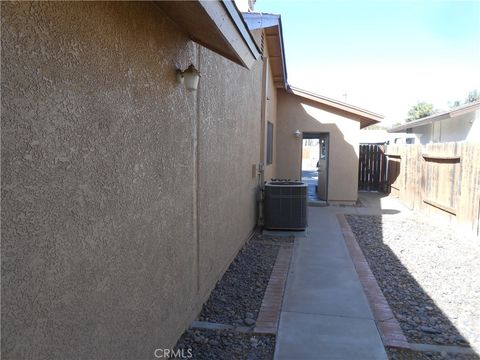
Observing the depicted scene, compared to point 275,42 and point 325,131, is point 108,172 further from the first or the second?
point 325,131

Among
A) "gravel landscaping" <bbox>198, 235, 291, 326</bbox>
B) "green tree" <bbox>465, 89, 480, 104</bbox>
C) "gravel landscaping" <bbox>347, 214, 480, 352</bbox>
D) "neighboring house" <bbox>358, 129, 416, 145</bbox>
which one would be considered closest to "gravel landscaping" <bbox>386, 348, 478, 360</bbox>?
"gravel landscaping" <bbox>347, 214, 480, 352</bbox>

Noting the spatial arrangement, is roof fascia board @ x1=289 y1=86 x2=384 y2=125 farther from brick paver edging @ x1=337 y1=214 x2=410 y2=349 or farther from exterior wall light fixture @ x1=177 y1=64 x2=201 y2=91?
exterior wall light fixture @ x1=177 y1=64 x2=201 y2=91

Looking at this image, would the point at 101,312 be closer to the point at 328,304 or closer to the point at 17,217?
the point at 17,217

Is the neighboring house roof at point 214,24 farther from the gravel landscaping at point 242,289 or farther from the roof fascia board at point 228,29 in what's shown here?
the gravel landscaping at point 242,289

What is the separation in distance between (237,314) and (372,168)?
14.0 metres

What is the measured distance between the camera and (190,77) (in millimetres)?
3480

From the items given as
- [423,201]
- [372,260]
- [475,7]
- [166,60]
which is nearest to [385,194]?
[423,201]

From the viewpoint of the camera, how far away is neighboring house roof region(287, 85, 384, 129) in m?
12.1

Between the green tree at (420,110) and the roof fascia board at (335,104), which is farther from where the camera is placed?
the green tree at (420,110)

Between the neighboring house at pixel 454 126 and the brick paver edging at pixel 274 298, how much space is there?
9.03 meters

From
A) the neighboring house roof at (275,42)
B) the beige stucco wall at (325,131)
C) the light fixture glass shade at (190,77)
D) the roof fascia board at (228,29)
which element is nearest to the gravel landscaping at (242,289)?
the light fixture glass shade at (190,77)

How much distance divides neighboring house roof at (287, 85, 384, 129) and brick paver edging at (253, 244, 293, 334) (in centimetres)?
673

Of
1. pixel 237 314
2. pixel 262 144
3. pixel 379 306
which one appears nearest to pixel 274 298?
pixel 237 314

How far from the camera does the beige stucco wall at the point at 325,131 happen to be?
1245cm
